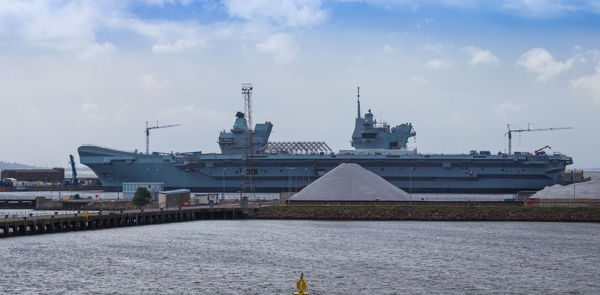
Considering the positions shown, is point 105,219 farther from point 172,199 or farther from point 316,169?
point 316,169

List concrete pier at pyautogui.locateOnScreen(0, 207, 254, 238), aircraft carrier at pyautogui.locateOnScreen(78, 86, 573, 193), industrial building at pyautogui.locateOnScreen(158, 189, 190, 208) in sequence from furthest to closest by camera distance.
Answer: aircraft carrier at pyautogui.locateOnScreen(78, 86, 573, 193) < industrial building at pyautogui.locateOnScreen(158, 189, 190, 208) < concrete pier at pyautogui.locateOnScreen(0, 207, 254, 238)

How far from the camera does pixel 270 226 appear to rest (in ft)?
185

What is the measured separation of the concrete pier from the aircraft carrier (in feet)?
73.2

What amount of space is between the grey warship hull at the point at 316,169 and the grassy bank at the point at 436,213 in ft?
85.8

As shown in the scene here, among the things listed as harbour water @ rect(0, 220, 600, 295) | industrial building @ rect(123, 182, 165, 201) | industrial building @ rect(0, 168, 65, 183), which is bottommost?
harbour water @ rect(0, 220, 600, 295)

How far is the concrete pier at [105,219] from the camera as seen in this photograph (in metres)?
49.4

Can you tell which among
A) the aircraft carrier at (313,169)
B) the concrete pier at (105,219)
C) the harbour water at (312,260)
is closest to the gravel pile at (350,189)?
the concrete pier at (105,219)

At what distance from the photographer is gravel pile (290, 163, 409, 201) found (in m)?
67.8

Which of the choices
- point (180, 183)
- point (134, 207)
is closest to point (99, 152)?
point (180, 183)

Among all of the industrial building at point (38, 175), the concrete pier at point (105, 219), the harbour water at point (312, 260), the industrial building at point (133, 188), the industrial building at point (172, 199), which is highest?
the industrial building at point (38, 175)

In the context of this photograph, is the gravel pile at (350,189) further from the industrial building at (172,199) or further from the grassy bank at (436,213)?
the industrial building at (172,199)

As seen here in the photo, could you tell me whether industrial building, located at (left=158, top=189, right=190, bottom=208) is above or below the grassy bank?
above

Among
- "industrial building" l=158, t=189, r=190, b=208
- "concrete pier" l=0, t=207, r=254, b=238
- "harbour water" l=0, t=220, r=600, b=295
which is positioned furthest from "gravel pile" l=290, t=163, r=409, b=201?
"harbour water" l=0, t=220, r=600, b=295

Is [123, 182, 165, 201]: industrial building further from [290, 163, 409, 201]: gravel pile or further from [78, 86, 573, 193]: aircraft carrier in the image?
[290, 163, 409, 201]: gravel pile
